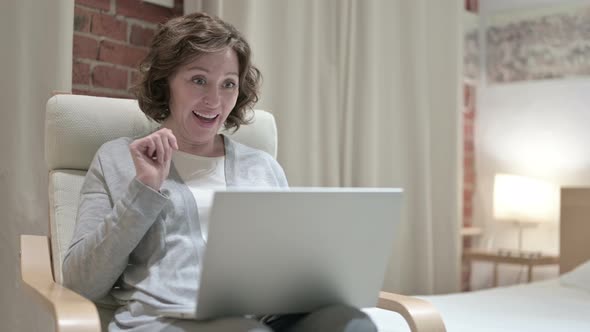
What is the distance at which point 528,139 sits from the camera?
3838 millimetres

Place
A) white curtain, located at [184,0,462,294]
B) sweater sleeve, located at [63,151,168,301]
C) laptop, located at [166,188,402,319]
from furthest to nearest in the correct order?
white curtain, located at [184,0,462,294], sweater sleeve, located at [63,151,168,301], laptop, located at [166,188,402,319]

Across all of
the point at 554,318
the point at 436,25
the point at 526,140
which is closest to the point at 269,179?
the point at 554,318

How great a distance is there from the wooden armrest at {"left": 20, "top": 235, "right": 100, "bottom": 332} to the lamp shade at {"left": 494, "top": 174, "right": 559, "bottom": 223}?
2.63 metres

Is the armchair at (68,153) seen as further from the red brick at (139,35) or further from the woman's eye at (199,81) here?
the red brick at (139,35)

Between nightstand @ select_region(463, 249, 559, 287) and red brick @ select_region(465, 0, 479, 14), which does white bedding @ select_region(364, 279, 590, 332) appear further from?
red brick @ select_region(465, 0, 479, 14)

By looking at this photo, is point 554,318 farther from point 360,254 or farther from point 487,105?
point 487,105

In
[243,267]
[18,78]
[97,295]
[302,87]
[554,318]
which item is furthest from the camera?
[302,87]

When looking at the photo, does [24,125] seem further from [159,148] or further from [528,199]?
[528,199]

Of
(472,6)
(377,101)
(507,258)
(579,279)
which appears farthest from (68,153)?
(472,6)

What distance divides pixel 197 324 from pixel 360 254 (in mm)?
291

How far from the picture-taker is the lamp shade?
3.65m

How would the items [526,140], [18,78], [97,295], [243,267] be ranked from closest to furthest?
[243,267] < [97,295] < [18,78] < [526,140]

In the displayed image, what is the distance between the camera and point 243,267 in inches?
43.0

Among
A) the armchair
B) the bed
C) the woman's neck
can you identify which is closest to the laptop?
the armchair
